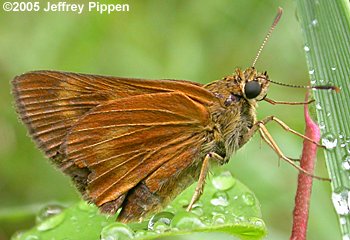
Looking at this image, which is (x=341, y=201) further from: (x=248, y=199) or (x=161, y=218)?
(x=161, y=218)

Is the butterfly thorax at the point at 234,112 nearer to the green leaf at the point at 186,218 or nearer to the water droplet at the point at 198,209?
the green leaf at the point at 186,218

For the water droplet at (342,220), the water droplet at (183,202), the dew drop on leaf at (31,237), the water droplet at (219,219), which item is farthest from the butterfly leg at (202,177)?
the water droplet at (342,220)

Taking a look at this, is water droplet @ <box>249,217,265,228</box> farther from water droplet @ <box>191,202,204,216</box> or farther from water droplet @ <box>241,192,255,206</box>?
water droplet @ <box>191,202,204,216</box>

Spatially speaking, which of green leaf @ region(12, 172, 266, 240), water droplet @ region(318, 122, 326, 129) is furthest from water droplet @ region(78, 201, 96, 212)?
water droplet @ region(318, 122, 326, 129)

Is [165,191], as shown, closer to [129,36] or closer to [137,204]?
[137,204]

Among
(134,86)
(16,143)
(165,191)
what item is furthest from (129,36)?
(165,191)
